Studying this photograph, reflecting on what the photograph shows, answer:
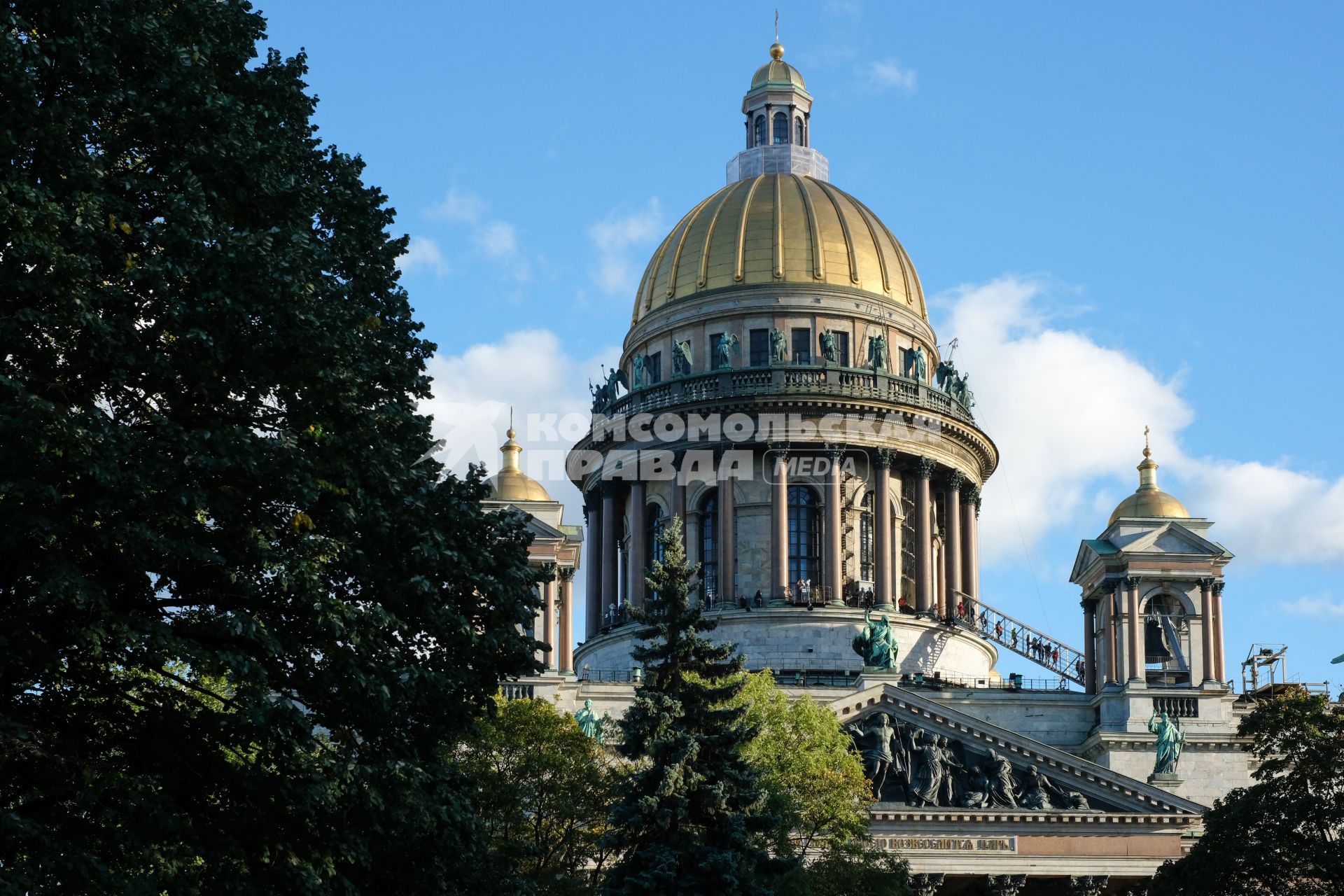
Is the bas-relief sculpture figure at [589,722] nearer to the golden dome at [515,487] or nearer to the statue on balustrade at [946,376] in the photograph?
the golden dome at [515,487]

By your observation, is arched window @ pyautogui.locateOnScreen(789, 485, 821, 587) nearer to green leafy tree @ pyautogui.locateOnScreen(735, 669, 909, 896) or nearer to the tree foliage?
green leafy tree @ pyautogui.locateOnScreen(735, 669, 909, 896)

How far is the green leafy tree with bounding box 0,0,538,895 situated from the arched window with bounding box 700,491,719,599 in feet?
168

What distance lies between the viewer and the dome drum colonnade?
8194cm

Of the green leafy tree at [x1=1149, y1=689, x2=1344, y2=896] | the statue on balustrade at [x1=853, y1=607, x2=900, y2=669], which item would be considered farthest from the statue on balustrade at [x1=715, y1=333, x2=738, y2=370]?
the green leafy tree at [x1=1149, y1=689, x2=1344, y2=896]

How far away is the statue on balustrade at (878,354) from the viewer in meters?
83.2

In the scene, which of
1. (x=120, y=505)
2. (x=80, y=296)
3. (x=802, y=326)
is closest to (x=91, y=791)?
(x=120, y=505)

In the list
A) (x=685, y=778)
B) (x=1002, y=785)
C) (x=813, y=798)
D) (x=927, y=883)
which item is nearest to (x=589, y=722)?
(x=813, y=798)

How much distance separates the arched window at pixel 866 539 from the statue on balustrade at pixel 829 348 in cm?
501

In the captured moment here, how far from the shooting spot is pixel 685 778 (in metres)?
46.5

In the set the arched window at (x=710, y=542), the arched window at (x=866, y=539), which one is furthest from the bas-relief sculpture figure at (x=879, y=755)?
the arched window at (x=866, y=539)

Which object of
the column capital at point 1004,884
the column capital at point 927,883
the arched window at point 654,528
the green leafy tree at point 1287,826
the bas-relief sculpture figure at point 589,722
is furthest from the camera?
the arched window at point 654,528

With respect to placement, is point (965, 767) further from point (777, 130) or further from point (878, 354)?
point (777, 130)

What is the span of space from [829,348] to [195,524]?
187 ft

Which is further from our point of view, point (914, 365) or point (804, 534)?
point (914, 365)
